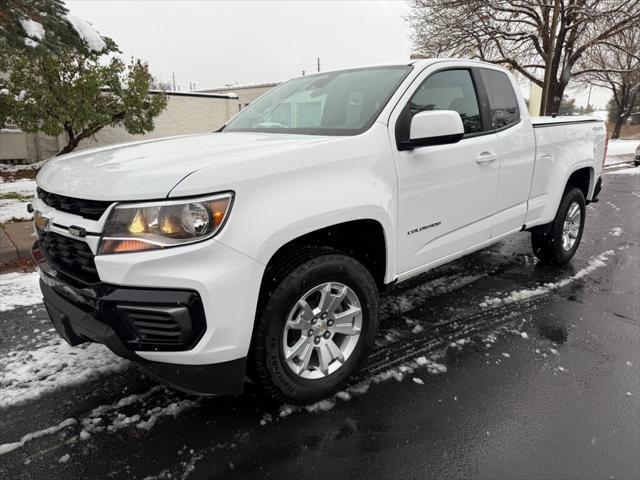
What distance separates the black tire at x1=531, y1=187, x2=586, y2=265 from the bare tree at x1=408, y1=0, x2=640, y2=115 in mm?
14875

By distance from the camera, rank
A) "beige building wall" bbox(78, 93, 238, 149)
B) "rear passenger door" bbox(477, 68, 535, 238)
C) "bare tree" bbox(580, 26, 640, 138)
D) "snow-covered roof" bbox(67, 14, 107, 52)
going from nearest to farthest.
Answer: "rear passenger door" bbox(477, 68, 535, 238), "snow-covered roof" bbox(67, 14, 107, 52), "beige building wall" bbox(78, 93, 238, 149), "bare tree" bbox(580, 26, 640, 138)

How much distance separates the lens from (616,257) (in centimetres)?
534

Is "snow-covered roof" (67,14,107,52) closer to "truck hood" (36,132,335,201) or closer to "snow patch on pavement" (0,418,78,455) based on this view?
"truck hood" (36,132,335,201)

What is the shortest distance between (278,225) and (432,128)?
1.13 metres

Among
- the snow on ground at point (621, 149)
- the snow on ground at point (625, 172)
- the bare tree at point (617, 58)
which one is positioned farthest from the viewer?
the snow on ground at point (621, 149)

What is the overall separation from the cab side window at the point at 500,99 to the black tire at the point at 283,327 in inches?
74.1

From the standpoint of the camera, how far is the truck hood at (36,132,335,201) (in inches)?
75.9

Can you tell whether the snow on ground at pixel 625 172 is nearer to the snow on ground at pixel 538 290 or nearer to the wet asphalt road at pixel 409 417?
the snow on ground at pixel 538 290

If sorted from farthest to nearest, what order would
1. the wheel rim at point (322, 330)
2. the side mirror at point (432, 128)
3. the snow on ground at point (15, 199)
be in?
the snow on ground at point (15, 199) → the side mirror at point (432, 128) → the wheel rim at point (322, 330)

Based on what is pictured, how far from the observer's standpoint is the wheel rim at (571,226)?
4723 mm

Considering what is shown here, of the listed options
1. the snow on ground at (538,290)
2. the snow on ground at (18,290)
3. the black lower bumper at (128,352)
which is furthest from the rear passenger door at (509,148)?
the snow on ground at (18,290)

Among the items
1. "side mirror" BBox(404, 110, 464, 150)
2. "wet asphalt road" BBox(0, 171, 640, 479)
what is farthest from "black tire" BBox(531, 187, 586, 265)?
"side mirror" BBox(404, 110, 464, 150)

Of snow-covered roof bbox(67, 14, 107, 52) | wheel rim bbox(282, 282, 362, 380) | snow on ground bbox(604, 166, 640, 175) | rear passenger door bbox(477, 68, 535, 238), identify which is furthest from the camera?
snow on ground bbox(604, 166, 640, 175)

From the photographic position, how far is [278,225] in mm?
2090
